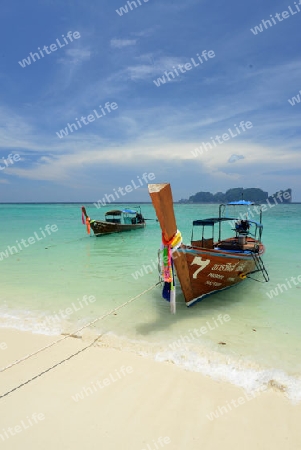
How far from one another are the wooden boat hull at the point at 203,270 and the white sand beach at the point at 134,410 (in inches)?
102

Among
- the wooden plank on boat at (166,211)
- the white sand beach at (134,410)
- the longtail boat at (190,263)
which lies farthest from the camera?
the longtail boat at (190,263)

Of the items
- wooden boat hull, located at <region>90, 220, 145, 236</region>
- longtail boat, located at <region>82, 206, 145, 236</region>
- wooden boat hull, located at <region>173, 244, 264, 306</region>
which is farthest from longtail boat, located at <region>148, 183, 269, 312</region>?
wooden boat hull, located at <region>90, 220, 145, 236</region>

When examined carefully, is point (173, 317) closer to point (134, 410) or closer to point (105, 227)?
point (134, 410)

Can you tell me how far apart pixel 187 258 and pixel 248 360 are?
260 centimetres

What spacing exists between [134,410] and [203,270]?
4.13 metres

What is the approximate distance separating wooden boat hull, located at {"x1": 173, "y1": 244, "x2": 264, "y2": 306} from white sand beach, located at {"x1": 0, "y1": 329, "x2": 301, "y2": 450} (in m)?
2.60

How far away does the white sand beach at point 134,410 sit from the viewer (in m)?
3.21

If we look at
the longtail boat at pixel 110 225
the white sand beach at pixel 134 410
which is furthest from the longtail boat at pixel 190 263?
the longtail boat at pixel 110 225

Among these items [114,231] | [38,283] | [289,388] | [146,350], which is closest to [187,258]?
[146,350]

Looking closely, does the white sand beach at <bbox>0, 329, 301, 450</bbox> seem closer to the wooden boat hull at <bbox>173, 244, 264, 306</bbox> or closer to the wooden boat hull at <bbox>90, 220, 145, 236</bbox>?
the wooden boat hull at <bbox>173, 244, 264, 306</bbox>

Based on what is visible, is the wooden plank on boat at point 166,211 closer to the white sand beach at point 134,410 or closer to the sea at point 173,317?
the sea at point 173,317

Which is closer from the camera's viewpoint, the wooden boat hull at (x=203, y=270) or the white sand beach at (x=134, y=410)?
the white sand beach at (x=134, y=410)

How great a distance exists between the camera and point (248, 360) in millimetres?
4961

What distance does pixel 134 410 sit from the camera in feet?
11.9
